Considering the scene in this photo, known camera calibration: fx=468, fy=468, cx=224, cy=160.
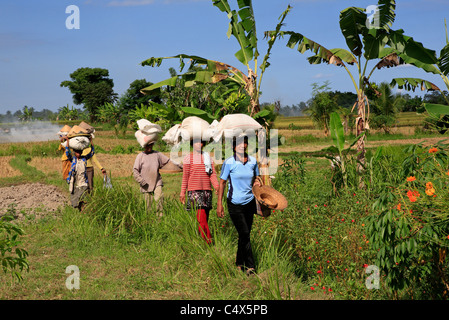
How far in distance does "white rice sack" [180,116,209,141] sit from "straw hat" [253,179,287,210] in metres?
1.47

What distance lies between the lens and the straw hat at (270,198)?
5473mm

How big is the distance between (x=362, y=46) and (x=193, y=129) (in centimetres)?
641

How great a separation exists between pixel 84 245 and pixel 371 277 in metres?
4.38

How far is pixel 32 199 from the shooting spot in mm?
11328

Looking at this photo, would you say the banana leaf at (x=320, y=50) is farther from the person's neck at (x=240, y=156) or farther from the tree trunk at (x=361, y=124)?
the person's neck at (x=240, y=156)

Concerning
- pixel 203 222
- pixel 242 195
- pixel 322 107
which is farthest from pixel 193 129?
pixel 322 107

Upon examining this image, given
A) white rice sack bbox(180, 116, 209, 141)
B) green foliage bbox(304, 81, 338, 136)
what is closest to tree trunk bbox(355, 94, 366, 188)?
white rice sack bbox(180, 116, 209, 141)

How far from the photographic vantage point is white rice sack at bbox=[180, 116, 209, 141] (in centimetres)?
663

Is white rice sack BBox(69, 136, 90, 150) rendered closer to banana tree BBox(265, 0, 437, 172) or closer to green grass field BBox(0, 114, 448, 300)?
green grass field BBox(0, 114, 448, 300)

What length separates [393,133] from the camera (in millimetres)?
37500

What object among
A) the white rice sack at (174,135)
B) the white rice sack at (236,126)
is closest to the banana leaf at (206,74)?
the white rice sack at (174,135)

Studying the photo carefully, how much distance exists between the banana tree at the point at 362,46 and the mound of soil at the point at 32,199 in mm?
6317
